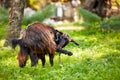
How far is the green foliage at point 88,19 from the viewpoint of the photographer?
1861 cm

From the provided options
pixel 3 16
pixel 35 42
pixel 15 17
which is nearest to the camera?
pixel 35 42

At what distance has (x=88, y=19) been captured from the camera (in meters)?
19.6

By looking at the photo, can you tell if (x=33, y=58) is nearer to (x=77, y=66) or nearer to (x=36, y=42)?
(x=36, y=42)

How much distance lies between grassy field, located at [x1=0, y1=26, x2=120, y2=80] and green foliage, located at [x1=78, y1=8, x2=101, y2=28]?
472cm

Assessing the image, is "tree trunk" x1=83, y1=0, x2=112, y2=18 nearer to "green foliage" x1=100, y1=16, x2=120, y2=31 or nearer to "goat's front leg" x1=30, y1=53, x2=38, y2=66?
"green foliage" x1=100, y1=16, x2=120, y2=31

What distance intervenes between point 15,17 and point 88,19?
22.5ft

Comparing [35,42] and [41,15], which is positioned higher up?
[35,42]

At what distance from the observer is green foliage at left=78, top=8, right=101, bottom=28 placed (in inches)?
733

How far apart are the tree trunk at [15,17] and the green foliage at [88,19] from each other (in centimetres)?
554

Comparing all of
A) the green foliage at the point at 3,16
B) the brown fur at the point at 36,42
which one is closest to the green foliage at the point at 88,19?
the green foliage at the point at 3,16

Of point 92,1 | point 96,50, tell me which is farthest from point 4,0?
point 96,50

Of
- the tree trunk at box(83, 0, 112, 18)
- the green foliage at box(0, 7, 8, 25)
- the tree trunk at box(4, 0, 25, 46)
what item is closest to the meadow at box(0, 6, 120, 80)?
the tree trunk at box(4, 0, 25, 46)

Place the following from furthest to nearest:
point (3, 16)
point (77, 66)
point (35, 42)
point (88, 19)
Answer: point (88, 19) < point (3, 16) < point (77, 66) < point (35, 42)

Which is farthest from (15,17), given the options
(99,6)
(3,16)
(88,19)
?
(99,6)
